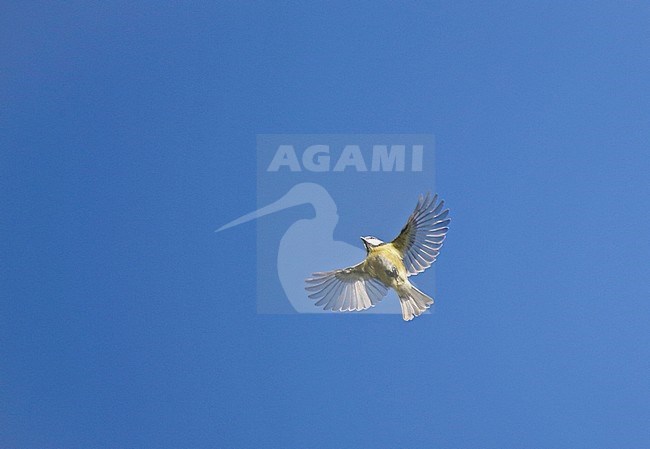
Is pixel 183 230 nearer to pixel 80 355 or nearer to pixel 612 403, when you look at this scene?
pixel 80 355

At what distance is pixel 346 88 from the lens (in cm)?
188

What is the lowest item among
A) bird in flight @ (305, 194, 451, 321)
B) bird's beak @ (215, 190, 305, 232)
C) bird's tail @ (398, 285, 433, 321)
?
bird's tail @ (398, 285, 433, 321)

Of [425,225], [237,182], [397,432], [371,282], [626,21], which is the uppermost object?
[626,21]

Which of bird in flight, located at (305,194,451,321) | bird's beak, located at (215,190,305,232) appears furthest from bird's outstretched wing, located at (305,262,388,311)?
bird's beak, located at (215,190,305,232)

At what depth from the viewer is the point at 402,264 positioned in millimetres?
1368

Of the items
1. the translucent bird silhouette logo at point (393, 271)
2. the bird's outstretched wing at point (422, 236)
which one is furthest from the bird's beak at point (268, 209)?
the bird's outstretched wing at point (422, 236)

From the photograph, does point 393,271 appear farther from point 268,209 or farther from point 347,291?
point 268,209

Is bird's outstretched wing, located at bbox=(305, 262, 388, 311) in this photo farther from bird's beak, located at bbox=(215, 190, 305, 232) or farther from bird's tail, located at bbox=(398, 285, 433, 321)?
bird's beak, located at bbox=(215, 190, 305, 232)

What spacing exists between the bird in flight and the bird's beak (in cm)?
52

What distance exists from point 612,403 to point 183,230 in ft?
4.04

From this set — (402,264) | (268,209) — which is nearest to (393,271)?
(402,264)

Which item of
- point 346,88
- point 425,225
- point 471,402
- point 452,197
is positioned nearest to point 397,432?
point 471,402

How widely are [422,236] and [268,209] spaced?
26.4 inches

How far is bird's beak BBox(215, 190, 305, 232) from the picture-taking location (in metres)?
1.92
